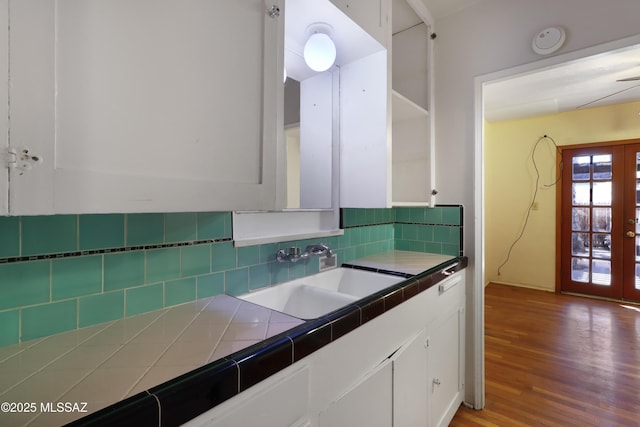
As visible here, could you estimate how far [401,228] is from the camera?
2148mm

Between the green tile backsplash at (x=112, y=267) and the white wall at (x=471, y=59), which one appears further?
the white wall at (x=471, y=59)

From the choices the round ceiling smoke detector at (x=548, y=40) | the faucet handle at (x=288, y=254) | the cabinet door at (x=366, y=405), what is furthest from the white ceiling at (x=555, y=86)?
the cabinet door at (x=366, y=405)

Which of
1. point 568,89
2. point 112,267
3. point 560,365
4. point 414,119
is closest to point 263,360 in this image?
point 112,267

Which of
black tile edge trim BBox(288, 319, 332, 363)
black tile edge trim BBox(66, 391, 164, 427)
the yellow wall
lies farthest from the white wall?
the yellow wall

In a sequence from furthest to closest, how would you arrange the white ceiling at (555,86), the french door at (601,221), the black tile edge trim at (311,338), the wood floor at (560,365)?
1. the french door at (601,221)
2. the white ceiling at (555,86)
3. the wood floor at (560,365)
4. the black tile edge trim at (311,338)

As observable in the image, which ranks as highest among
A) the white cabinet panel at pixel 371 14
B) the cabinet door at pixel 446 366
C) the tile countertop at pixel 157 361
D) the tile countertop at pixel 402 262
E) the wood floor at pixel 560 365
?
the white cabinet panel at pixel 371 14

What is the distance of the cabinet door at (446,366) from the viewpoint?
4.67 feet

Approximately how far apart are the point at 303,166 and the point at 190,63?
2.79 ft

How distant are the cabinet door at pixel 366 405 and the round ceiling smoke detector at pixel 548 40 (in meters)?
1.76

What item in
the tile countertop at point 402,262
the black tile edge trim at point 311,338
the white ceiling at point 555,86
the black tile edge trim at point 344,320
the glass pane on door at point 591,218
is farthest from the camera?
the glass pane on door at point 591,218

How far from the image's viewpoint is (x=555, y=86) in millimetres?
3039

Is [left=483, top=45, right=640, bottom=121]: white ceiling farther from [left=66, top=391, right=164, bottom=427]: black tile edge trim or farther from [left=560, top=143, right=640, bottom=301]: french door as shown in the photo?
[left=66, top=391, right=164, bottom=427]: black tile edge trim

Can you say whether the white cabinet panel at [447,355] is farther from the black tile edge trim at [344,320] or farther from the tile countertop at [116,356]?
the tile countertop at [116,356]

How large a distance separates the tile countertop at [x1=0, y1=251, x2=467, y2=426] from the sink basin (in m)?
0.22
